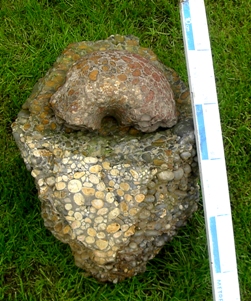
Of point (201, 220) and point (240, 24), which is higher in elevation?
point (240, 24)

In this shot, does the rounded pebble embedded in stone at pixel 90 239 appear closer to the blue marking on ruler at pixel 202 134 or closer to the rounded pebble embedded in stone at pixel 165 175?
the rounded pebble embedded in stone at pixel 165 175

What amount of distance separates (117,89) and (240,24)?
3.72 feet

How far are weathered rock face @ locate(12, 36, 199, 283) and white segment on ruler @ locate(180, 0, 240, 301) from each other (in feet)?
0.20

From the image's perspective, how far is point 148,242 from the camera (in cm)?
185

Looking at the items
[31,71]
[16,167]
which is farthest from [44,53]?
[16,167]

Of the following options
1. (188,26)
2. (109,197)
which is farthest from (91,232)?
(188,26)

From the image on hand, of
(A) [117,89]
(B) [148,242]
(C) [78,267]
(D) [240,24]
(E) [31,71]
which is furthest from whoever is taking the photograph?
(D) [240,24]

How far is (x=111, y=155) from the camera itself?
5.71 feet

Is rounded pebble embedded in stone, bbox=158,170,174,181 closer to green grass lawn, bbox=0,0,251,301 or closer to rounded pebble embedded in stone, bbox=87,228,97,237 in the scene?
rounded pebble embedded in stone, bbox=87,228,97,237

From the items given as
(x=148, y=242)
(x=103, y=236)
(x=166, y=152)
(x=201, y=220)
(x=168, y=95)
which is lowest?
(x=201, y=220)

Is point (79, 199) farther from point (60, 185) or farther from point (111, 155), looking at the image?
point (111, 155)

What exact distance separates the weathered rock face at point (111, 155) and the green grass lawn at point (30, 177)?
0.87 ft

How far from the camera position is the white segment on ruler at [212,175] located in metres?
1.73

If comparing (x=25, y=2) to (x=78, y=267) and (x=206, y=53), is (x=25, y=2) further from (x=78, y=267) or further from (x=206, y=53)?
(x=78, y=267)
